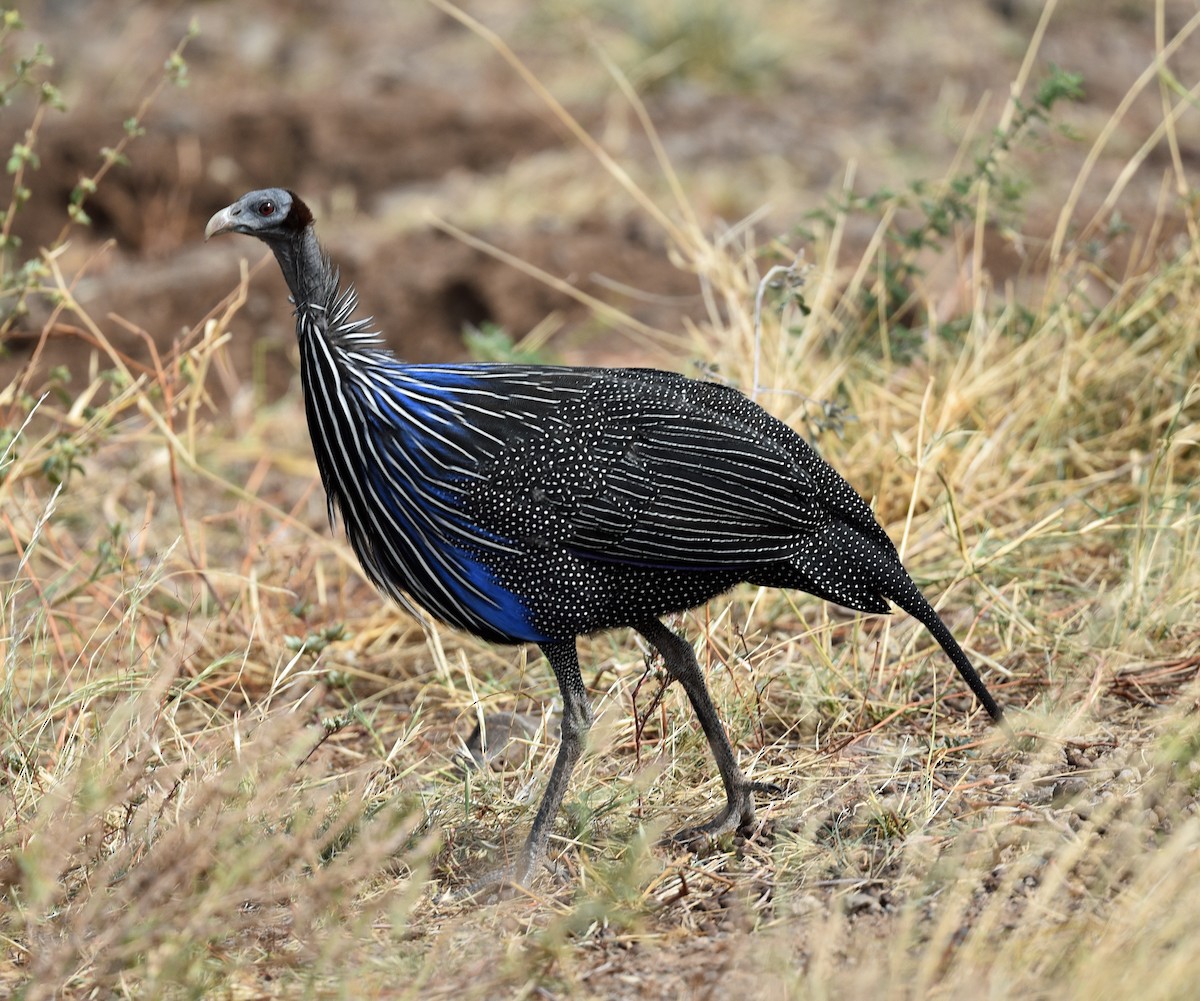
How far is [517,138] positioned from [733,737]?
5517 mm

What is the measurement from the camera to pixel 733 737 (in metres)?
3.43

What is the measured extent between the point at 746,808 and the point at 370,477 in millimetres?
1029

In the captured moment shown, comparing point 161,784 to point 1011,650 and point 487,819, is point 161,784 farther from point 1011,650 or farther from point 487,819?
point 1011,650

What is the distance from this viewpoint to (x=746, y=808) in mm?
3096

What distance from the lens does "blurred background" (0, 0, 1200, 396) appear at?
21.8 ft

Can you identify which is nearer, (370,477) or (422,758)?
(370,477)

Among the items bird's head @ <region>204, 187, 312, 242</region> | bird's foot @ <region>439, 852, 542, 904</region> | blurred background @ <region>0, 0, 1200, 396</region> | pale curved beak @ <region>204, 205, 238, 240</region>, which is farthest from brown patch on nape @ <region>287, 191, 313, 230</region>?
blurred background @ <region>0, 0, 1200, 396</region>

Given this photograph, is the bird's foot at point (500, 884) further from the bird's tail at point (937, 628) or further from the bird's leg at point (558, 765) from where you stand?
the bird's tail at point (937, 628)

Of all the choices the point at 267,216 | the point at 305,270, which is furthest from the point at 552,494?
the point at 267,216

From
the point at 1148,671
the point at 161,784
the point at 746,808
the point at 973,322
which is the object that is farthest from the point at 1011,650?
the point at 161,784

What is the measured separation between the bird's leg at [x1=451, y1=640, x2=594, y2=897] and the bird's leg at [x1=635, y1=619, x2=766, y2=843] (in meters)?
0.20

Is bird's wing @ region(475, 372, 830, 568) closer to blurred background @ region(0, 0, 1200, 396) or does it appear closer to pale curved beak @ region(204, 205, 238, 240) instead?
pale curved beak @ region(204, 205, 238, 240)

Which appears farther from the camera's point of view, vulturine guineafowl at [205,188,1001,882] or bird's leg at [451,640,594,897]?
bird's leg at [451,640,594,897]

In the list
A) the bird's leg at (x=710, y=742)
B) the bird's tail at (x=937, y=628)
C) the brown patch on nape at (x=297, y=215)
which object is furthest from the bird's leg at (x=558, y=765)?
the brown patch on nape at (x=297, y=215)
